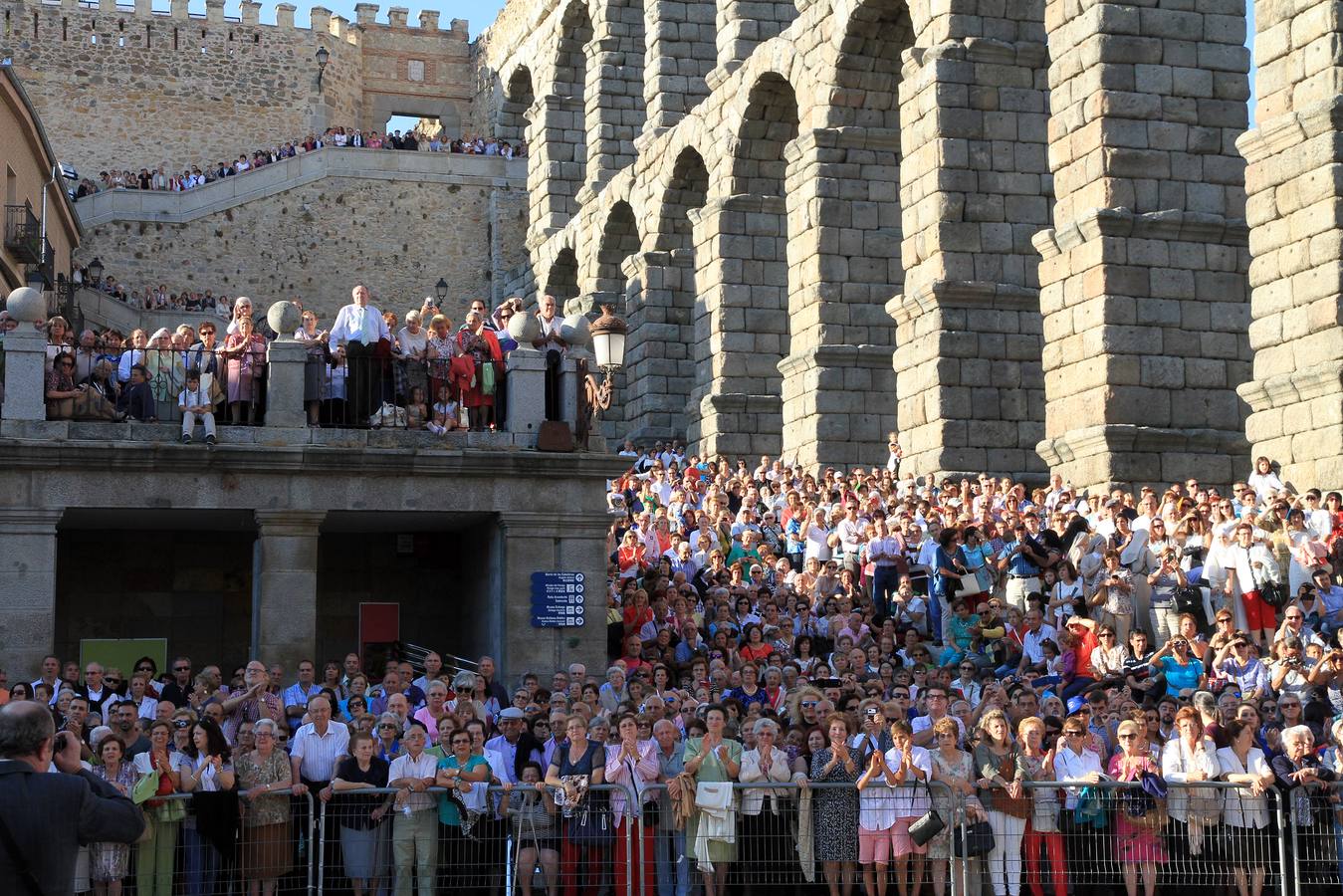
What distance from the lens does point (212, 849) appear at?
436 inches

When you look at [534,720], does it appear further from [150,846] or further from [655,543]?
[655,543]

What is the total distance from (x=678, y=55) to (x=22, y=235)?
12.0 metres

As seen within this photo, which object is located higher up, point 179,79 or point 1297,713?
point 179,79

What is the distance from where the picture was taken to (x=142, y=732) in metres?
11.8

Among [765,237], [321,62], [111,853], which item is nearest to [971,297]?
[765,237]

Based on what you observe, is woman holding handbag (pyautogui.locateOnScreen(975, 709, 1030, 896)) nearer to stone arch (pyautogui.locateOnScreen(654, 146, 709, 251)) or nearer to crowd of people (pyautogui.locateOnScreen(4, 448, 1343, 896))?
crowd of people (pyautogui.locateOnScreen(4, 448, 1343, 896))

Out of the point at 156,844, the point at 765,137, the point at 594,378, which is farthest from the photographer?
the point at 765,137

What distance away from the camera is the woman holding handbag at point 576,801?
446 inches

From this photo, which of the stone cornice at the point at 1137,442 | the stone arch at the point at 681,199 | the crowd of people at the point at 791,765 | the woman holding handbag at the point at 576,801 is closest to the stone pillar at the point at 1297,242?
the stone cornice at the point at 1137,442

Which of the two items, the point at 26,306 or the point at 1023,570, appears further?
the point at 1023,570

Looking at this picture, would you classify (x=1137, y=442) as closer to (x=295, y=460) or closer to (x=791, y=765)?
(x=295, y=460)

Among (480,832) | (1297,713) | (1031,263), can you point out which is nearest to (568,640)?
(480,832)

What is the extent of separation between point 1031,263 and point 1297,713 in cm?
1343

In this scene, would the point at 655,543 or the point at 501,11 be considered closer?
the point at 655,543
